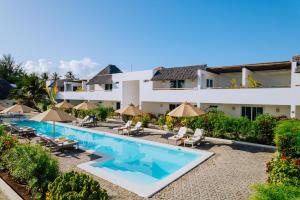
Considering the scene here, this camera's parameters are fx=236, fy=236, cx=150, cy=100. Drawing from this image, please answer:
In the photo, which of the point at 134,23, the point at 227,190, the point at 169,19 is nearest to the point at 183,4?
the point at 169,19

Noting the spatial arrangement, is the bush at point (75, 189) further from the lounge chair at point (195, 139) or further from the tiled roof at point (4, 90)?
the tiled roof at point (4, 90)

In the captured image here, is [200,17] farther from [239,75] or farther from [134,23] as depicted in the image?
[239,75]

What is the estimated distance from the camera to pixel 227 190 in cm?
952

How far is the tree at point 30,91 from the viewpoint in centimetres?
4562

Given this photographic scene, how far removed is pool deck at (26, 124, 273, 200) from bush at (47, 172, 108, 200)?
2.16m

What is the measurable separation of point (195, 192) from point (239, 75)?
2333 cm

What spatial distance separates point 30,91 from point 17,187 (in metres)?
41.2

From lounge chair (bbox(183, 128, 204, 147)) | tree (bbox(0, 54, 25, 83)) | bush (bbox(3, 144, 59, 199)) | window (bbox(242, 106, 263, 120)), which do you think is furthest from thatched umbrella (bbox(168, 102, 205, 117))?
tree (bbox(0, 54, 25, 83))

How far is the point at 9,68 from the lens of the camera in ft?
250

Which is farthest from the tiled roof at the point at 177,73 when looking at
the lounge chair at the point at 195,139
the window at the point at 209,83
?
the lounge chair at the point at 195,139

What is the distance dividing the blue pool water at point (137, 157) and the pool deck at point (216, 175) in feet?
5.31

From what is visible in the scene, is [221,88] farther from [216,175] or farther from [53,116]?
[53,116]

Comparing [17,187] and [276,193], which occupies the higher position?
[276,193]

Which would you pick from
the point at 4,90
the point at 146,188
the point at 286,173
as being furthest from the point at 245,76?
the point at 4,90
